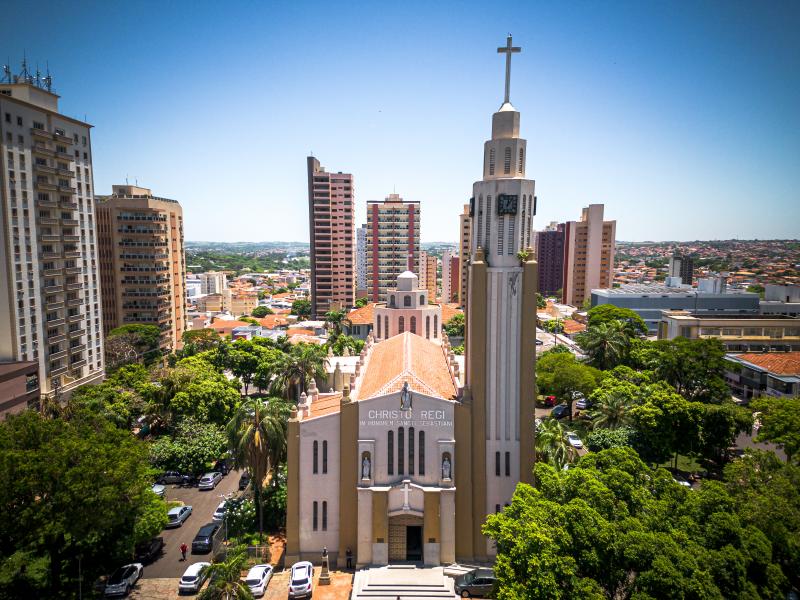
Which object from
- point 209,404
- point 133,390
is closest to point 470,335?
point 209,404

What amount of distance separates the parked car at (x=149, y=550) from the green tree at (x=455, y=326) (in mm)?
71216

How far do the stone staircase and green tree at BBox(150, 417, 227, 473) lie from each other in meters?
18.2

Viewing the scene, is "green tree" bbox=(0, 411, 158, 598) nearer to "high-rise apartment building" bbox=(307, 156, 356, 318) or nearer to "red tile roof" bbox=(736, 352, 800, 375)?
"red tile roof" bbox=(736, 352, 800, 375)

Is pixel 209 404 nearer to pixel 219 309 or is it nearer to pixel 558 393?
pixel 558 393

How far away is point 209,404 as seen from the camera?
4762 cm

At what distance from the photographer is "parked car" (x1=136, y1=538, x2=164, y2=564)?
1261 inches

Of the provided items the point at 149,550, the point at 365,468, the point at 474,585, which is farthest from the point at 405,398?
the point at 149,550

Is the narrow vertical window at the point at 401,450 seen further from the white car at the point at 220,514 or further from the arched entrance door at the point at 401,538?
the white car at the point at 220,514

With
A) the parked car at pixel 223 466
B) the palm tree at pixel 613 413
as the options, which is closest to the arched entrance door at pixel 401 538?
the parked car at pixel 223 466

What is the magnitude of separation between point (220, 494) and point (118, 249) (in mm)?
51610

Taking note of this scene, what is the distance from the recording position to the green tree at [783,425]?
3334 cm

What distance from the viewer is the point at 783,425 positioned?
35125 millimetres

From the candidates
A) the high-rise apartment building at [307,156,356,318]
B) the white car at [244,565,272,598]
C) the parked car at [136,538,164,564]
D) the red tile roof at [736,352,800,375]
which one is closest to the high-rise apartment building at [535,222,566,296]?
the high-rise apartment building at [307,156,356,318]

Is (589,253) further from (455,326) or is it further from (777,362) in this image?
(777,362)
